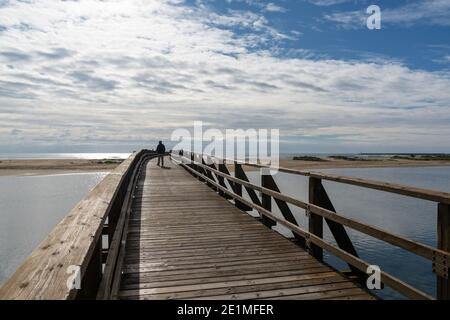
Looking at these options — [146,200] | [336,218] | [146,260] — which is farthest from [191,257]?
[146,200]

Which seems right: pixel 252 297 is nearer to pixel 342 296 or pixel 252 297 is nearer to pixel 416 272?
pixel 342 296

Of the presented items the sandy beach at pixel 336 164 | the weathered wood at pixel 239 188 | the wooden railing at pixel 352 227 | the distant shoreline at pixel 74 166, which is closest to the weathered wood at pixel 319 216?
the wooden railing at pixel 352 227

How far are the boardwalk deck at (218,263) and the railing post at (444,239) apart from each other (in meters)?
0.97

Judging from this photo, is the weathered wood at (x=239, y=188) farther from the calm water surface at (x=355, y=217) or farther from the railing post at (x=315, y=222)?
the railing post at (x=315, y=222)

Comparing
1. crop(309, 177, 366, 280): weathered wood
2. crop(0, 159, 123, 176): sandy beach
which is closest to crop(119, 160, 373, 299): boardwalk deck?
crop(309, 177, 366, 280): weathered wood

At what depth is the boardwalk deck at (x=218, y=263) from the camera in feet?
13.2

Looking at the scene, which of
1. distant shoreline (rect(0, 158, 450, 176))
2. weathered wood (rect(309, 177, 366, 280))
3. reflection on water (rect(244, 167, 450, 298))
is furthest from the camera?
distant shoreline (rect(0, 158, 450, 176))

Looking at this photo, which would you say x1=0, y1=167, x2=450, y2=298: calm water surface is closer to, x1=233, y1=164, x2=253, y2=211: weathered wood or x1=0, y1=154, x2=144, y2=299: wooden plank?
x1=233, y1=164, x2=253, y2=211: weathered wood

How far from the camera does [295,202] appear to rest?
18.8 ft

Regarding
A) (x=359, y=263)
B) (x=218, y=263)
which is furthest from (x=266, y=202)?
(x=359, y=263)

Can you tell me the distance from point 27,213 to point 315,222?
66.4ft

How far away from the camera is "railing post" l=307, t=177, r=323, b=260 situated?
17.3 ft

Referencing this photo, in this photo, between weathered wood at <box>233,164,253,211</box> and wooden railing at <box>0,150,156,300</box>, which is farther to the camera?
weathered wood at <box>233,164,253,211</box>

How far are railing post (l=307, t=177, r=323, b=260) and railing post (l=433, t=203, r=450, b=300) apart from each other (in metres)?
2.21
